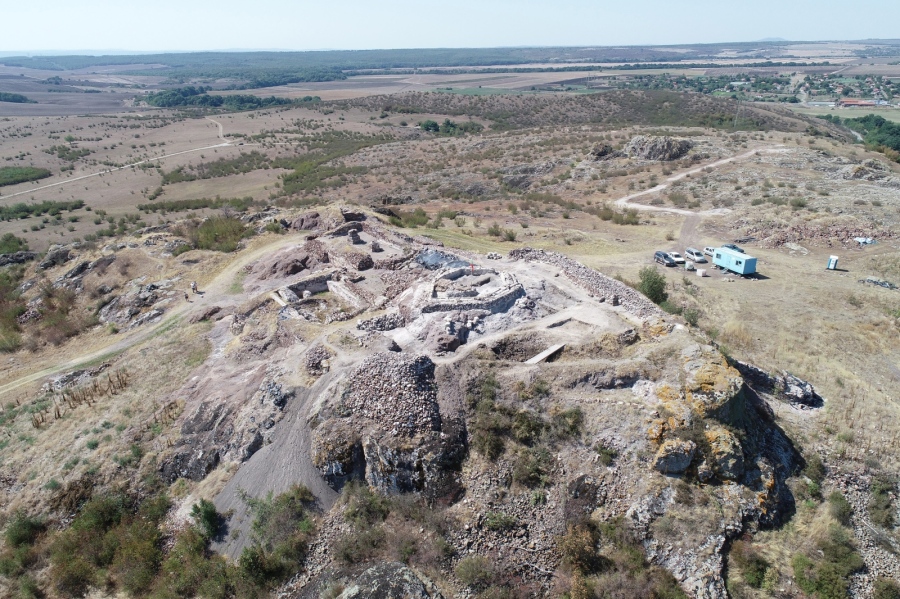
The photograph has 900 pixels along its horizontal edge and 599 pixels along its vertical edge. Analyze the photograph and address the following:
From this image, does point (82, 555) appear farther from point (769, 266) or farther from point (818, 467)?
point (769, 266)

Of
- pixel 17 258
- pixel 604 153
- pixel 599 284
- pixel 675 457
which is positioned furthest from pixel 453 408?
pixel 604 153

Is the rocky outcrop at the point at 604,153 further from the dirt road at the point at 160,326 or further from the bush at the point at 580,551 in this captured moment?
the bush at the point at 580,551

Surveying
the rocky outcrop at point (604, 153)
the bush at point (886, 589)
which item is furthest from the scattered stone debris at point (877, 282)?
the rocky outcrop at point (604, 153)

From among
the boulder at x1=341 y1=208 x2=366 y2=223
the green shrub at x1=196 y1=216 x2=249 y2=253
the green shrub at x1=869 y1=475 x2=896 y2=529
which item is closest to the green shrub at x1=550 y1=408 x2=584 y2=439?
the green shrub at x1=869 y1=475 x2=896 y2=529

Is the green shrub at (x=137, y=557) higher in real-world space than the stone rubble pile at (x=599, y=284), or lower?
lower

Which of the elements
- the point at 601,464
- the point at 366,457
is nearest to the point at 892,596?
the point at 601,464
